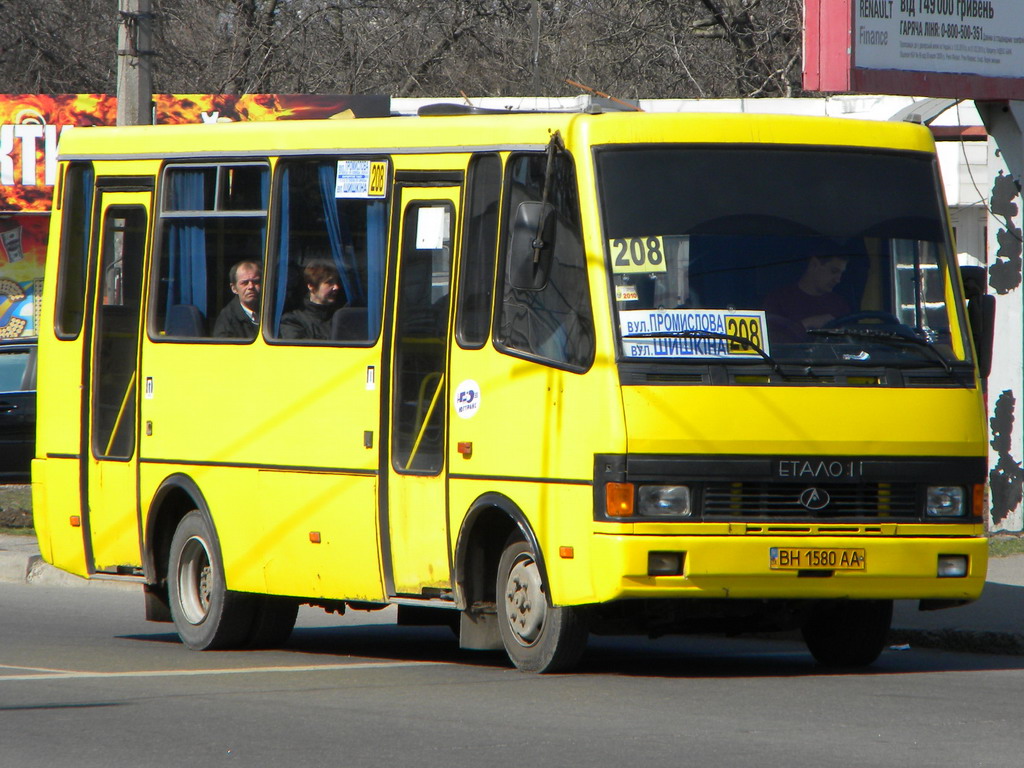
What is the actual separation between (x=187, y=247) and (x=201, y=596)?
6.58 feet

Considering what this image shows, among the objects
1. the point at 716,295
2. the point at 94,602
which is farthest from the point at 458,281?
the point at 94,602

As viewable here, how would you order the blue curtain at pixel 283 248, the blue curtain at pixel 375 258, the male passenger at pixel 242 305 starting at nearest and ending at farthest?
the blue curtain at pixel 375 258 < the blue curtain at pixel 283 248 < the male passenger at pixel 242 305

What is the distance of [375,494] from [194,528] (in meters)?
1.61

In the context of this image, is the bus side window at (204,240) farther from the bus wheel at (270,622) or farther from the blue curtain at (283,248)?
the bus wheel at (270,622)

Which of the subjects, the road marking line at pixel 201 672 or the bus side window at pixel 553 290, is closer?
the bus side window at pixel 553 290

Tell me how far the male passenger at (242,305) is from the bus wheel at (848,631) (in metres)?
3.41

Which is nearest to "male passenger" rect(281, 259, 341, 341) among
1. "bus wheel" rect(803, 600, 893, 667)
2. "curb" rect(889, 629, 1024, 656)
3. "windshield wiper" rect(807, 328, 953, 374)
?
"windshield wiper" rect(807, 328, 953, 374)

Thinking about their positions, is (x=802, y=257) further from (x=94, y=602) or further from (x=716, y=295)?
(x=94, y=602)

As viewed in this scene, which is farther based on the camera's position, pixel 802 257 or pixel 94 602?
pixel 94 602

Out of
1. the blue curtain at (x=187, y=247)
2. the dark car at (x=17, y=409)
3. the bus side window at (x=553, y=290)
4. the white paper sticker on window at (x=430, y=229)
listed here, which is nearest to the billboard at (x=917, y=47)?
the blue curtain at (x=187, y=247)

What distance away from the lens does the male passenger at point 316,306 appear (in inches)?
403

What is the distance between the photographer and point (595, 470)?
8.65 metres

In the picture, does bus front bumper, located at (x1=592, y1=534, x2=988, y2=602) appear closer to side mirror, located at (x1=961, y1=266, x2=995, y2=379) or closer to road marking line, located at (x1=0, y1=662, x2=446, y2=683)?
side mirror, located at (x1=961, y1=266, x2=995, y2=379)

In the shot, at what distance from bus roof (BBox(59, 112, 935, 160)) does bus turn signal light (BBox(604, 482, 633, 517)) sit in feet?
5.22
